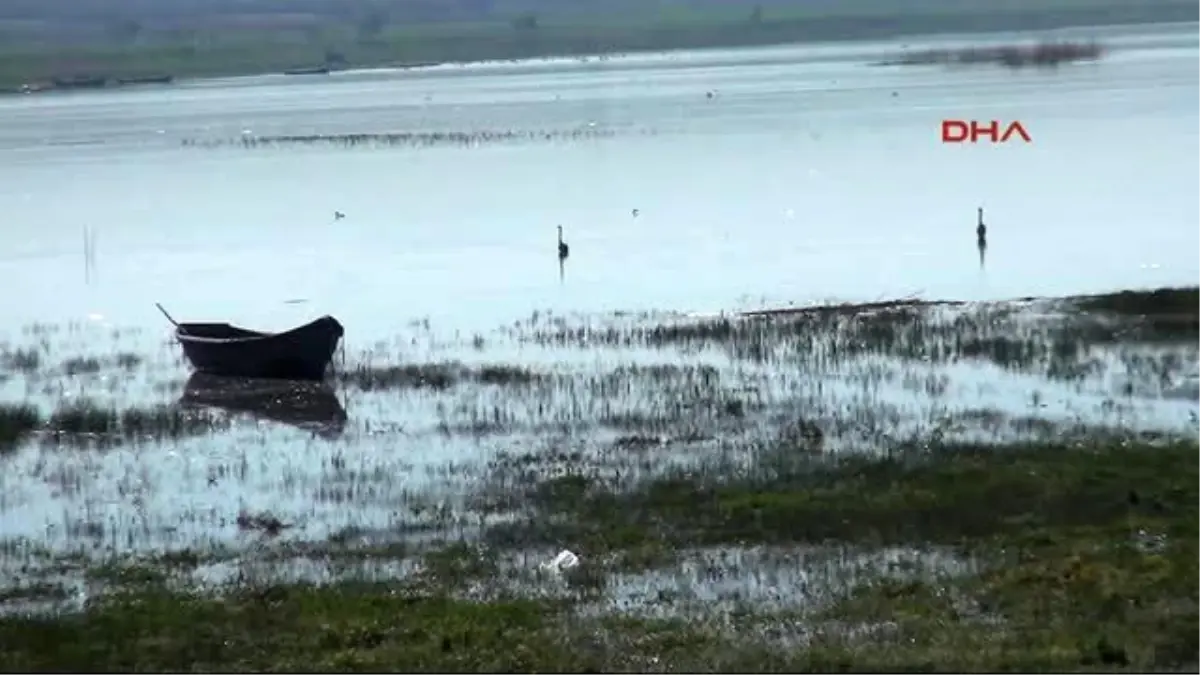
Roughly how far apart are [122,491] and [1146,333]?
16.1m

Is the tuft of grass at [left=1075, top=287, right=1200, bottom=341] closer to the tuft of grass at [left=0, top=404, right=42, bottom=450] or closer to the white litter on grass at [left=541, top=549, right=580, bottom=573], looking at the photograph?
the white litter on grass at [left=541, top=549, right=580, bottom=573]

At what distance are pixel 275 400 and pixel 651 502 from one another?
12791 millimetres

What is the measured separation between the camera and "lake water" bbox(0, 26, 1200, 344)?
160 feet

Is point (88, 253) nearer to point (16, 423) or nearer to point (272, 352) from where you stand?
point (272, 352)

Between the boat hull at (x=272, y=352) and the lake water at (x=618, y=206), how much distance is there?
5549 mm

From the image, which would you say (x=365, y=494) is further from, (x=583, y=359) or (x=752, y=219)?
(x=752, y=219)

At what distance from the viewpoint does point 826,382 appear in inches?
1222

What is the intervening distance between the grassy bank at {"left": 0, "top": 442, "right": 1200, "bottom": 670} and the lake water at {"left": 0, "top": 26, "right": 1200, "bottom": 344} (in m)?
20.7

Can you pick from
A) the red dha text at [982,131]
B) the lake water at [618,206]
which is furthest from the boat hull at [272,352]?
the red dha text at [982,131]

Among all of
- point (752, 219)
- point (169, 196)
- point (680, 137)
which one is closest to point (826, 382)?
point (752, 219)

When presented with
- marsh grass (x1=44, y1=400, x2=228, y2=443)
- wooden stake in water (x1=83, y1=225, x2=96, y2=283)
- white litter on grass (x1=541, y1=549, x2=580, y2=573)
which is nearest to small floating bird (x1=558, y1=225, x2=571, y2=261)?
wooden stake in water (x1=83, y1=225, x2=96, y2=283)

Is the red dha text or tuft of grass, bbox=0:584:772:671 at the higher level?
the red dha text

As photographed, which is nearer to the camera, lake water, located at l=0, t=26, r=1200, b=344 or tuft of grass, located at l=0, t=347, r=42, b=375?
tuft of grass, located at l=0, t=347, r=42, b=375

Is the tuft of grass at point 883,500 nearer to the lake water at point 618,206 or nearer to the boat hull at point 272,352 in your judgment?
the boat hull at point 272,352
